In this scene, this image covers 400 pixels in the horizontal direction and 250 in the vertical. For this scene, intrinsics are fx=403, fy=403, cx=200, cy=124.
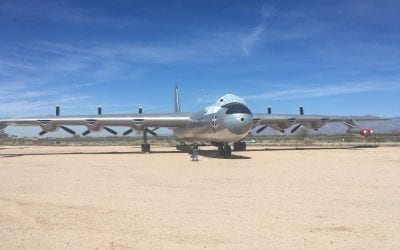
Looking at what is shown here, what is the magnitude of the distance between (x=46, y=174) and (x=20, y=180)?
7.68ft

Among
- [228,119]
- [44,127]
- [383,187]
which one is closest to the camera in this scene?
[383,187]

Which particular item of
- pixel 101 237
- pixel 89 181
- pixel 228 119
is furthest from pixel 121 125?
pixel 101 237

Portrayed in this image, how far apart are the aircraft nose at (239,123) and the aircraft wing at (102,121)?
12007 millimetres

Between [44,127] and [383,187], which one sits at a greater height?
[44,127]

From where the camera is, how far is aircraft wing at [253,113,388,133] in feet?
135

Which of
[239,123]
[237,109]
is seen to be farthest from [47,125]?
[239,123]

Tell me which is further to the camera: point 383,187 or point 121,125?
point 121,125

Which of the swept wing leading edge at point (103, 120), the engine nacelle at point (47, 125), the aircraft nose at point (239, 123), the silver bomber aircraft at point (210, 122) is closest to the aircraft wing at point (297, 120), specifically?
the silver bomber aircraft at point (210, 122)

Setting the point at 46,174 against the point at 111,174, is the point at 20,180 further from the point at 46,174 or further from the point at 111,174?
the point at 111,174

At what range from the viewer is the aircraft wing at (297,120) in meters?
41.2

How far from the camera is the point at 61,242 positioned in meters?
7.70

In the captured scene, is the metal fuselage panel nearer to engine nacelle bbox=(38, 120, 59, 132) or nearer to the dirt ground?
the dirt ground

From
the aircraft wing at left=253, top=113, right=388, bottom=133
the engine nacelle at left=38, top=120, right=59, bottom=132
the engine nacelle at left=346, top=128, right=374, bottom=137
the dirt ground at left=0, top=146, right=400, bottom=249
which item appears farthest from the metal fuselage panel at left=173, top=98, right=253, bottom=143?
the engine nacelle at left=346, top=128, right=374, bottom=137

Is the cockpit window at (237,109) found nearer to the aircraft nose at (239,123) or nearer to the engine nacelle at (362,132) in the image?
the aircraft nose at (239,123)
